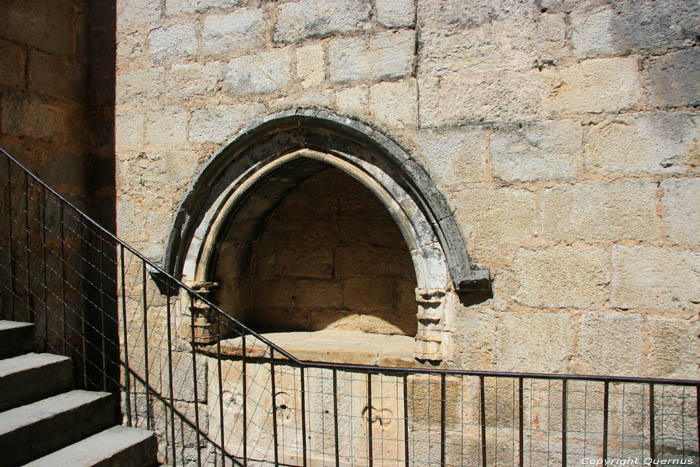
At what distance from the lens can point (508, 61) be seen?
121 inches

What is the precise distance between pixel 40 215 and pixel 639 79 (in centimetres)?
380

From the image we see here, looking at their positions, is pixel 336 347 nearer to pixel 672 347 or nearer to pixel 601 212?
pixel 601 212

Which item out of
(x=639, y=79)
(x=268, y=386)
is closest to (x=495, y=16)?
(x=639, y=79)

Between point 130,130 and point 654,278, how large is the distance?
134 inches

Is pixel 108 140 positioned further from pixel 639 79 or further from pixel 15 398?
pixel 639 79

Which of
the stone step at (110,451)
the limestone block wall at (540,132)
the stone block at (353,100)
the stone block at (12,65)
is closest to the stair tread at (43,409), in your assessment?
the stone step at (110,451)

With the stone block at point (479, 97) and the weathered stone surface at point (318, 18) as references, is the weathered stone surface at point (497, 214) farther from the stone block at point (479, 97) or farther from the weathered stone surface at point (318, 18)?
the weathered stone surface at point (318, 18)

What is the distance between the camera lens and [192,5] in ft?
12.2

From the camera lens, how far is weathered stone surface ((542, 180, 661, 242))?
9.33 ft

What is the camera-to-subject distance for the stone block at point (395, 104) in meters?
3.23

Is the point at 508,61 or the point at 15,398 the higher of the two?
the point at 508,61

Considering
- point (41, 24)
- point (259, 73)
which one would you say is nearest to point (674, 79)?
point (259, 73)

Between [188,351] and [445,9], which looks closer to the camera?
[445,9]

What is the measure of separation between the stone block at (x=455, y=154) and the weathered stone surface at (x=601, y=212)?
408 mm
